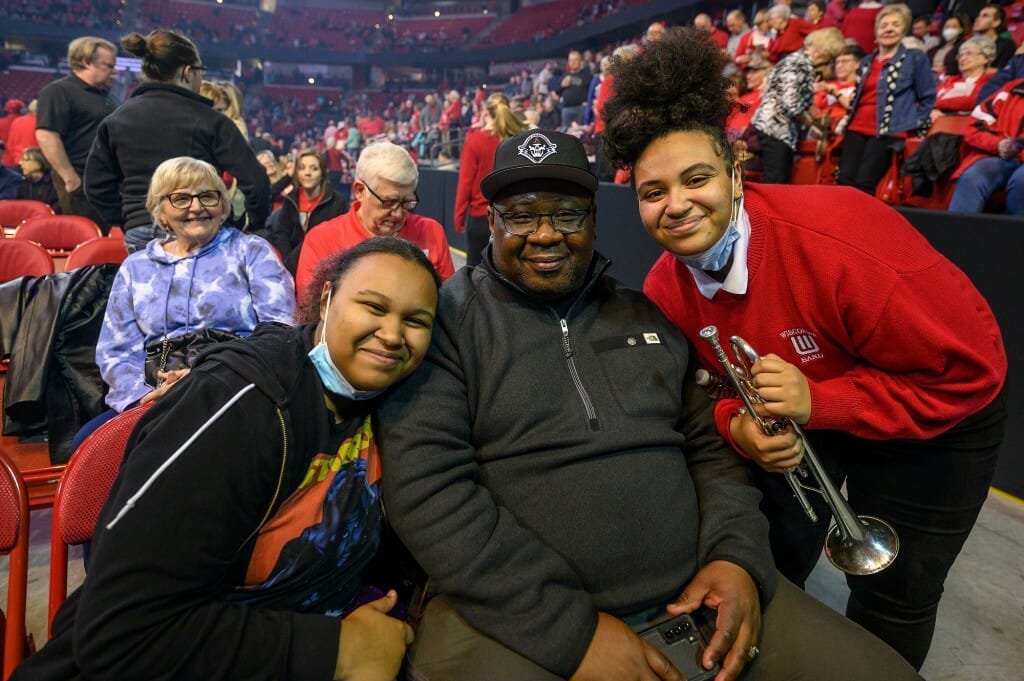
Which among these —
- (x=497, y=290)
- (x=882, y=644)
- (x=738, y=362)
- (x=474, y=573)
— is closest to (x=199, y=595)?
(x=474, y=573)

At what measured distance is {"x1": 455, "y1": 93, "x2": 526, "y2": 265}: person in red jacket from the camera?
5.12 m

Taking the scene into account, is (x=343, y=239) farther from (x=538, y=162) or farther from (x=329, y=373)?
(x=329, y=373)

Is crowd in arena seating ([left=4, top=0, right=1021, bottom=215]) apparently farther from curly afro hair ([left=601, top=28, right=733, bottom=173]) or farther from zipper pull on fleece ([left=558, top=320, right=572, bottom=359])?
zipper pull on fleece ([left=558, top=320, right=572, bottom=359])

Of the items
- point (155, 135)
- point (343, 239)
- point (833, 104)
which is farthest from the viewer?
point (833, 104)

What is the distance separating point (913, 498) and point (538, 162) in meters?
1.37

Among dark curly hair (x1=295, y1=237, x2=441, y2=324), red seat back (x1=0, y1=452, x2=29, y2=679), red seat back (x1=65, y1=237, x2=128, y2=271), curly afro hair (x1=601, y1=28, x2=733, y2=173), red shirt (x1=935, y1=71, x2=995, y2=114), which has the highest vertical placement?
red shirt (x1=935, y1=71, x2=995, y2=114)

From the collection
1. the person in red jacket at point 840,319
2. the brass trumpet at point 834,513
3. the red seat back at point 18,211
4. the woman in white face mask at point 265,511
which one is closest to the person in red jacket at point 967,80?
the person in red jacket at point 840,319

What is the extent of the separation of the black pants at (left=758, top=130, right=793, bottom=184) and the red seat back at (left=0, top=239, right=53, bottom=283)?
484 cm

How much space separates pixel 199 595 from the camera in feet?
3.73

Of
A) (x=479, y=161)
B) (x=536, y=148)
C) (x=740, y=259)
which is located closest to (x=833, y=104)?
(x=479, y=161)

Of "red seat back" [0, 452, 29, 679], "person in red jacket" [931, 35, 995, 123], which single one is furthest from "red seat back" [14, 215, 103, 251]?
"person in red jacket" [931, 35, 995, 123]

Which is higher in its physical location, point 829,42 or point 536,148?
point 829,42

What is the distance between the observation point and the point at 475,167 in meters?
5.91

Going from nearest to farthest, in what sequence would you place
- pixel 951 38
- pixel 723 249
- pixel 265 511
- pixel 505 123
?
pixel 265 511 → pixel 723 249 → pixel 505 123 → pixel 951 38
